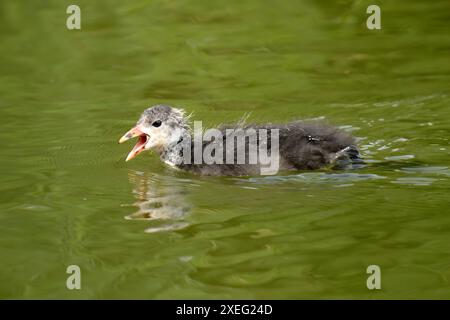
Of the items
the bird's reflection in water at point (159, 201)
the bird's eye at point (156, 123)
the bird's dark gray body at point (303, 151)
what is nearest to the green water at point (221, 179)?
the bird's reflection in water at point (159, 201)

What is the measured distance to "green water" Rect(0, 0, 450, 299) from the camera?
5.91m

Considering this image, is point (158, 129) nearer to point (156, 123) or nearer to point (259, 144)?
point (156, 123)

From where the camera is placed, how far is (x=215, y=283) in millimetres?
5715

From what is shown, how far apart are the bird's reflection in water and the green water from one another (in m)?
0.02

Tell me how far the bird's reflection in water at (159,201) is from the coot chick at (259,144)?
0.31 metres

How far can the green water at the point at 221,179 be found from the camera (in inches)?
233

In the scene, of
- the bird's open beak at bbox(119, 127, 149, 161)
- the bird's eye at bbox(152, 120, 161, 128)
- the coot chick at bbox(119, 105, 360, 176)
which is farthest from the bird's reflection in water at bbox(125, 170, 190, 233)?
the bird's eye at bbox(152, 120, 161, 128)

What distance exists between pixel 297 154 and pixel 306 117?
177 centimetres

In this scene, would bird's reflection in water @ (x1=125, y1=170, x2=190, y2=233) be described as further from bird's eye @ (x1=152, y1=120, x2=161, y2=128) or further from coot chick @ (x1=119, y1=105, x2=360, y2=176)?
bird's eye @ (x1=152, y1=120, x2=161, y2=128)

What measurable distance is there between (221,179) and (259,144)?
43 cm

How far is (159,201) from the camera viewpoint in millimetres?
7324

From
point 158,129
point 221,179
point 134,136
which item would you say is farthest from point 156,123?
point 221,179

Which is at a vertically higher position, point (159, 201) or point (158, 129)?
point (158, 129)

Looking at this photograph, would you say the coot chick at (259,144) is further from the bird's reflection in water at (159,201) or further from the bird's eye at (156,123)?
the bird's reflection in water at (159,201)
